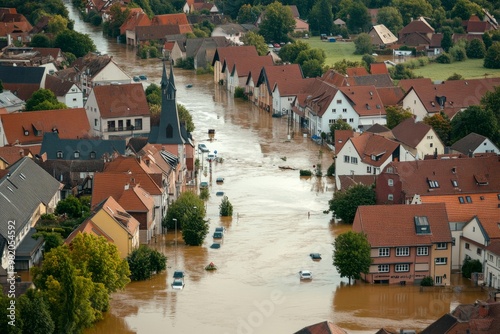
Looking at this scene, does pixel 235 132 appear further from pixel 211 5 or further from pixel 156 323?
pixel 211 5

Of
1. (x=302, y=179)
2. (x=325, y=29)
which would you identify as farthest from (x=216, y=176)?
(x=325, y=29)

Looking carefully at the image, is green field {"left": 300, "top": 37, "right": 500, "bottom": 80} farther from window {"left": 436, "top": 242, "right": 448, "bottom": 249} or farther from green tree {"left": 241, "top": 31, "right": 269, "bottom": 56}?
window {"left": 436, "top": 242, "right": 448, "bottom": 249}

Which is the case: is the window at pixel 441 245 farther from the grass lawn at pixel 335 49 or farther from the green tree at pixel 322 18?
the green tree at pixel 322 18

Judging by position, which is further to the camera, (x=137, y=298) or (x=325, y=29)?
(x=325, y=29)

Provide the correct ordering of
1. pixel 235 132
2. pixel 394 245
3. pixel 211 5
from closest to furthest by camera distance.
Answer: pixel 394 245
pixel 235 132
pixel 211 5

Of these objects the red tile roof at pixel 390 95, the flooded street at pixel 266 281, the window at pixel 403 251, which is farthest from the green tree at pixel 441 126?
the window at pixel 403 251

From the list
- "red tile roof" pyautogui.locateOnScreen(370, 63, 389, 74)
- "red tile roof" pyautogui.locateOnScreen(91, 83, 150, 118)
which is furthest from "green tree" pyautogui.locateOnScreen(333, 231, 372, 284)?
"red tile roof" pyautogui.locateOnScreen(370, 63, 389, 74)

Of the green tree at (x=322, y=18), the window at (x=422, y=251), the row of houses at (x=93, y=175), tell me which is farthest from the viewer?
the green tree at (x=322, y=18)

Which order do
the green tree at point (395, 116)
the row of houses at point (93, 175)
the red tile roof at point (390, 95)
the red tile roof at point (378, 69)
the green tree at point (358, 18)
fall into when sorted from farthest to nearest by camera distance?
the green tree at point (358, 18) → the red tile roof at point (378, 69) → the red tile roof at point (390, 95) → the green tree at point (395, 116) → the row of houses at point (93, 175)
